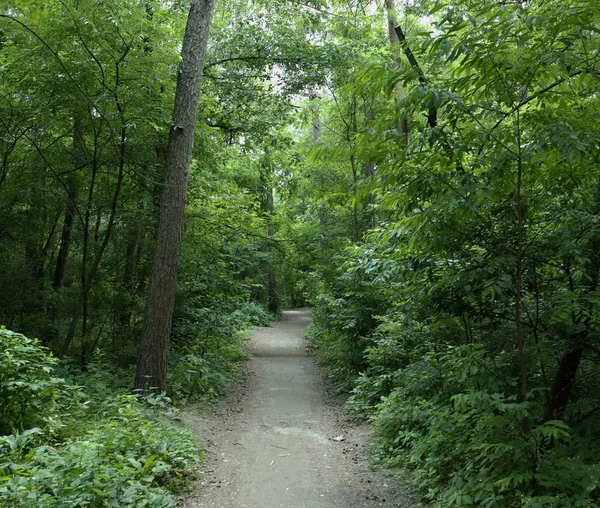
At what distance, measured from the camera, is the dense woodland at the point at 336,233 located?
3197 mm

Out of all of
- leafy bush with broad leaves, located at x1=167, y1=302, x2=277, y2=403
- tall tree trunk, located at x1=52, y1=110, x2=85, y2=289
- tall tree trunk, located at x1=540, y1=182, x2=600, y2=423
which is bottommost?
leafy bush with broad leaves, located at x1=167, y1=302, x2=277, y2=403

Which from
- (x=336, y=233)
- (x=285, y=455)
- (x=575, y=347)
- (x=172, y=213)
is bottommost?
(x=285, y=455)

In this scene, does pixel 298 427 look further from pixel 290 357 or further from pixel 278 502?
pixel 290 357

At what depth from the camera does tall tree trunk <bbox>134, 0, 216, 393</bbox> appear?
22.1 feet

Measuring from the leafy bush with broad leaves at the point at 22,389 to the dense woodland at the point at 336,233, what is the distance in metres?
0.03

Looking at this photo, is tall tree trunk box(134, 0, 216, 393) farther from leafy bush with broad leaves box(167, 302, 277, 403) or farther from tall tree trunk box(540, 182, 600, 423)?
tall tree trunk box(540, 182, 600, 423)

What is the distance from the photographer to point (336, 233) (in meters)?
14.2

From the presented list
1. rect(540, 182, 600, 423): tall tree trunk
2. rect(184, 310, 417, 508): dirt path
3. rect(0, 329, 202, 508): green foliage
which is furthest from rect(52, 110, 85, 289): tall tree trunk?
rect(540, 182, 600, 423): tall tree trunk

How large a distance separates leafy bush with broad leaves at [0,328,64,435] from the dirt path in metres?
1.88

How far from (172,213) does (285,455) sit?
4.15 meters

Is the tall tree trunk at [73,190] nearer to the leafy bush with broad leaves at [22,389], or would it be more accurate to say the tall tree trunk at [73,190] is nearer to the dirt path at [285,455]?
the leafy bush with broad leaves at [22,389]

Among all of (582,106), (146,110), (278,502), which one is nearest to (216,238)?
(146,110)

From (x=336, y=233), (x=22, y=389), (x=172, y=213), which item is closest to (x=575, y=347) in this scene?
Result: (x=22, y=389)

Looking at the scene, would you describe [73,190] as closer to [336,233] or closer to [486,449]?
[336,233]
